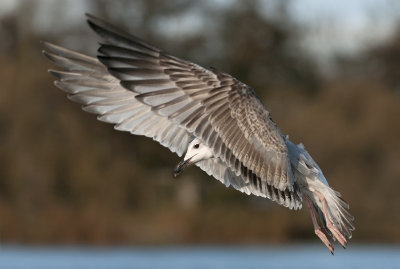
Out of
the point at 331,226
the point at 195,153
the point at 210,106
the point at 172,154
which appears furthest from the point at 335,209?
the point at 172,154

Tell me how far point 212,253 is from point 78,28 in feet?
Answer: 30.3

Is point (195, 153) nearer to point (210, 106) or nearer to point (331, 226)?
point (210, 106)

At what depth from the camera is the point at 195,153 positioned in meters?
7.10

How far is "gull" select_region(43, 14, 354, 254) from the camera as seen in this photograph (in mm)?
6652

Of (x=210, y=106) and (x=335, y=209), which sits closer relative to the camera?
(x=210, y=106)

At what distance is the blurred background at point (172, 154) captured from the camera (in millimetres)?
17781

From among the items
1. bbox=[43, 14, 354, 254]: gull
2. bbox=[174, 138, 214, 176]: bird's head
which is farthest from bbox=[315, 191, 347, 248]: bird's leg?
bbox=[174, 138, 214, 176]: bird's head

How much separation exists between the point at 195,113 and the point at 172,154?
15.4 metres

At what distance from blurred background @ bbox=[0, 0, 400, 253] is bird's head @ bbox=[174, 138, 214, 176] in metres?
9.88

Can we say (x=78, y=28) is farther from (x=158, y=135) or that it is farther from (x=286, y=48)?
(x=158, y=135)

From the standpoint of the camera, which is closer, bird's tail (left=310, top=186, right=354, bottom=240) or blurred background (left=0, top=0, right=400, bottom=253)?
bird's tail (left=310, top=186, right=354, bottom=240)

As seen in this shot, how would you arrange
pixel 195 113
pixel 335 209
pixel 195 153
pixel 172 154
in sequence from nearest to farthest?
1. pixel 195 113
2. pixel 195 153
3. pixel 335 209
4. pixel 172 154

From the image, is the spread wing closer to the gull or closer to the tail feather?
the gull

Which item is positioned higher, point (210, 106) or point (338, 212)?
point (210, 106)
